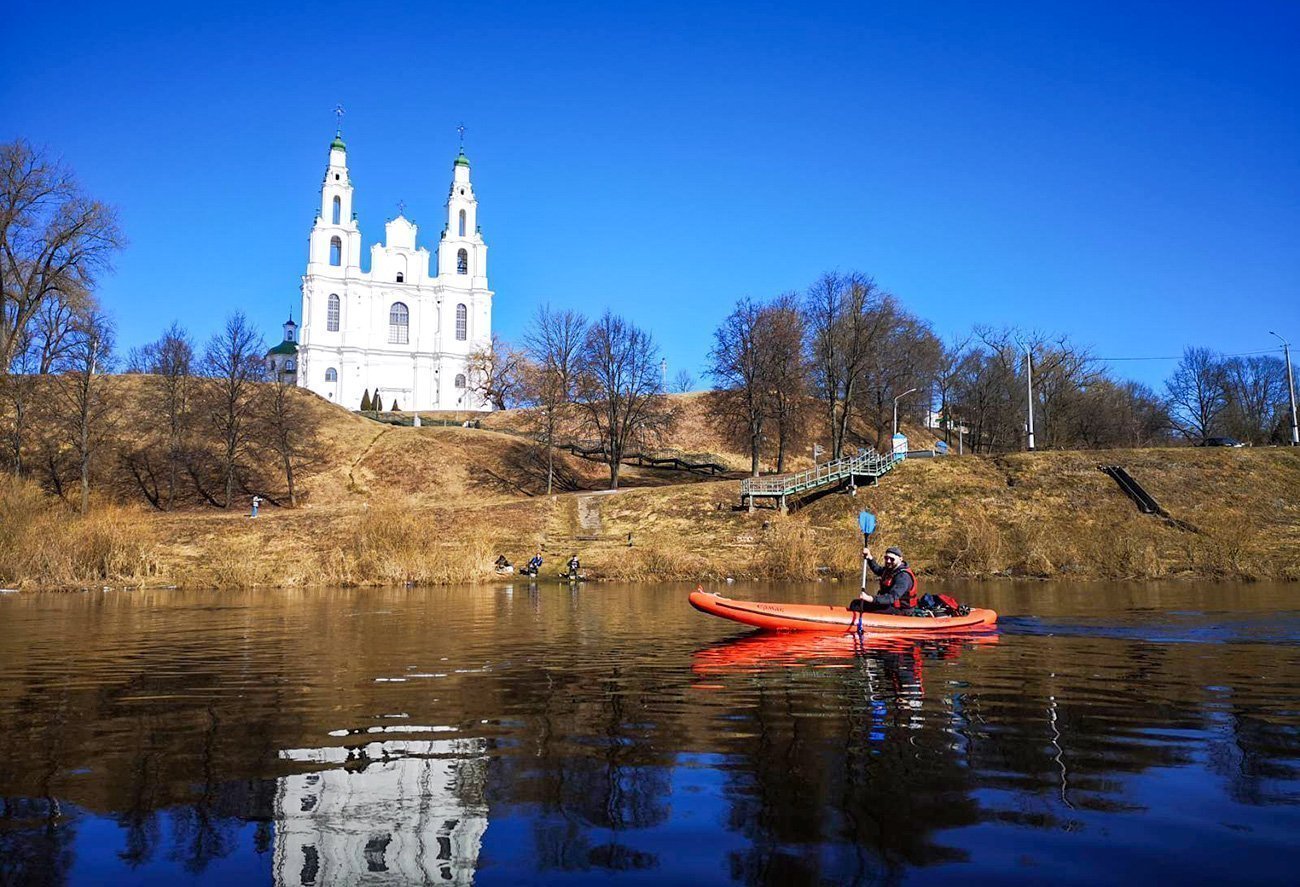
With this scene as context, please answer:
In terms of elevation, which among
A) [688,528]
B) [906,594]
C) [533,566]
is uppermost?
[688,528]

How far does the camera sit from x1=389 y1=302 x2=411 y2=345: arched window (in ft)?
332

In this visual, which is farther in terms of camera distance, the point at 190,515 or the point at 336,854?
the point at 190,515

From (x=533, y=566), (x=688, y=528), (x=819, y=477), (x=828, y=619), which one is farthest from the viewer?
(x=819, y=477)

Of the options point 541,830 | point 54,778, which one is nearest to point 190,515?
point 54,778

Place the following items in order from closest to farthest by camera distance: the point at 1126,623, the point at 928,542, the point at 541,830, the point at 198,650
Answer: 1. the point at 541,830
2. the point at 198,650
3. the point at 1126,623
4. the point at 928,542

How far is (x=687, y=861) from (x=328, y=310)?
99.7m

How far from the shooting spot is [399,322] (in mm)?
101562

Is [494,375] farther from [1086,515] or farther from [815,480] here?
[1086,515]

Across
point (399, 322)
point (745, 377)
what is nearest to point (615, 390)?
point (745, 377)

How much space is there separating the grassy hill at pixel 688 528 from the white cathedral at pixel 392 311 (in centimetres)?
3187

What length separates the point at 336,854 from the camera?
5449mm

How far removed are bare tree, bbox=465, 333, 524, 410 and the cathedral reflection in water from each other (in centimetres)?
9177

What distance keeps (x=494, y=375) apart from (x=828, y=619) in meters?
85.8

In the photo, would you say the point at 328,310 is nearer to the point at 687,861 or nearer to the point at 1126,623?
the point at 1126,623
